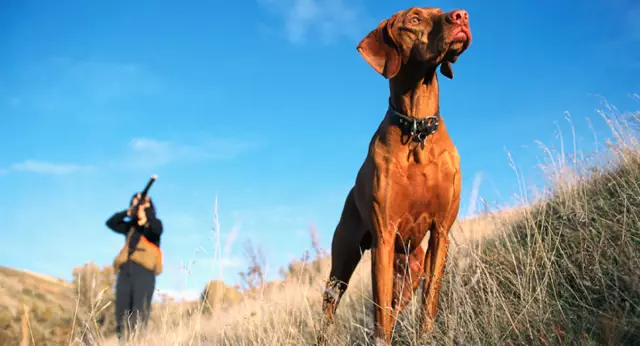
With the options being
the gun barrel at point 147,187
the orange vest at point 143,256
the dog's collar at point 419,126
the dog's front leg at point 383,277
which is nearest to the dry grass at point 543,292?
the dog's front leg at point 383,277

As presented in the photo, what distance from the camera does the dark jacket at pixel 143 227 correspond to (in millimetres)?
8969

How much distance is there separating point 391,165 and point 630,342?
1573 millimetres

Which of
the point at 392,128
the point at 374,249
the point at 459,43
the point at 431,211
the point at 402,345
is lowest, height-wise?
the point at 402,345

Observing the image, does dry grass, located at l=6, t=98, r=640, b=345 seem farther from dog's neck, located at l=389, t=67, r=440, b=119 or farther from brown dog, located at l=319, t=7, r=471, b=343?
dog's neck, located at l=389, t=67, r=440, b=119

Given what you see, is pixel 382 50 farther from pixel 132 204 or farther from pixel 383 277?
pixel 132 204

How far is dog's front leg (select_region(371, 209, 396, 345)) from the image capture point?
3.17m

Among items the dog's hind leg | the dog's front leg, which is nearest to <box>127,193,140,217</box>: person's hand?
the dog's hind leg

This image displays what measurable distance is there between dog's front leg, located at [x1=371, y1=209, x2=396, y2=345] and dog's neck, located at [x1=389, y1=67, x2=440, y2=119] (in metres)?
0.70

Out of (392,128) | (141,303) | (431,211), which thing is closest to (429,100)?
(392,128)

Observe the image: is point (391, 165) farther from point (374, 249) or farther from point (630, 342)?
point (630, 342)

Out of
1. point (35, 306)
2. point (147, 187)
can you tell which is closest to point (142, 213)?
point (147, 187)

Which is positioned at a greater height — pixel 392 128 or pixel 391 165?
pixel 392 128

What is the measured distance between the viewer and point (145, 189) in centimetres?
945

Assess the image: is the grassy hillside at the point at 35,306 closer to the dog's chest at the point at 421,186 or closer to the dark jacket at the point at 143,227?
the dark jacket at the point at 143,227
